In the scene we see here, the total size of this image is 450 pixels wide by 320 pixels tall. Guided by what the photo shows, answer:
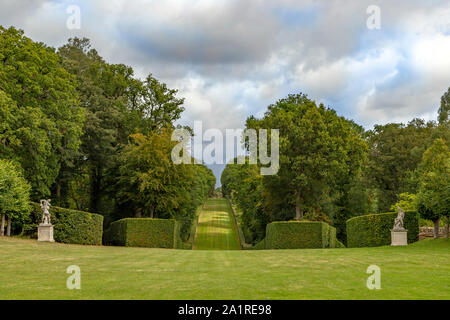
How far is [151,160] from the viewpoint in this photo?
128 ft

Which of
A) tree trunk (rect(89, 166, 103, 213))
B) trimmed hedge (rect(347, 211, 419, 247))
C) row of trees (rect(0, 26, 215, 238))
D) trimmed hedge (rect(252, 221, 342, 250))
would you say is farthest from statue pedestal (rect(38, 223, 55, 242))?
trimmed hedge (rect(347, 211, 419, 247))

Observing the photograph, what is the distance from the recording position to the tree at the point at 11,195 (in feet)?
79.5

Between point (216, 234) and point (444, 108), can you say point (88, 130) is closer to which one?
point (216, 234)

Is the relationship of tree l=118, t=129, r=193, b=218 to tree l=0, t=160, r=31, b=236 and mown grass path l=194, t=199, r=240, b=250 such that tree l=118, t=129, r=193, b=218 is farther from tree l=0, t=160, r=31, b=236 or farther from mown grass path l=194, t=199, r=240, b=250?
tree l=0, t=160, r=31, b=236

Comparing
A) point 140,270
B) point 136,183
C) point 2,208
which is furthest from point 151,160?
point 140,270

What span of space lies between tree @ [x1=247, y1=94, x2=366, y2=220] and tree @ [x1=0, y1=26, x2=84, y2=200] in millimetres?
16451

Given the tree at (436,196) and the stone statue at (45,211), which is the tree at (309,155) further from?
the stone statue at (45,211)

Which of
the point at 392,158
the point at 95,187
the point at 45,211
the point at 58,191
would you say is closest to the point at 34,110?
the point at 45,211

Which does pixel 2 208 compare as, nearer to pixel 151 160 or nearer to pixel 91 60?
pixel 151 160

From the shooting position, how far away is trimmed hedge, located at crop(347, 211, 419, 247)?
26.7 meters

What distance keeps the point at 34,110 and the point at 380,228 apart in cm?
2433

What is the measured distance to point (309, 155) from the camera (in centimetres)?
3616

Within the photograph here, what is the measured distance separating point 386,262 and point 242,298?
28.0 ft
